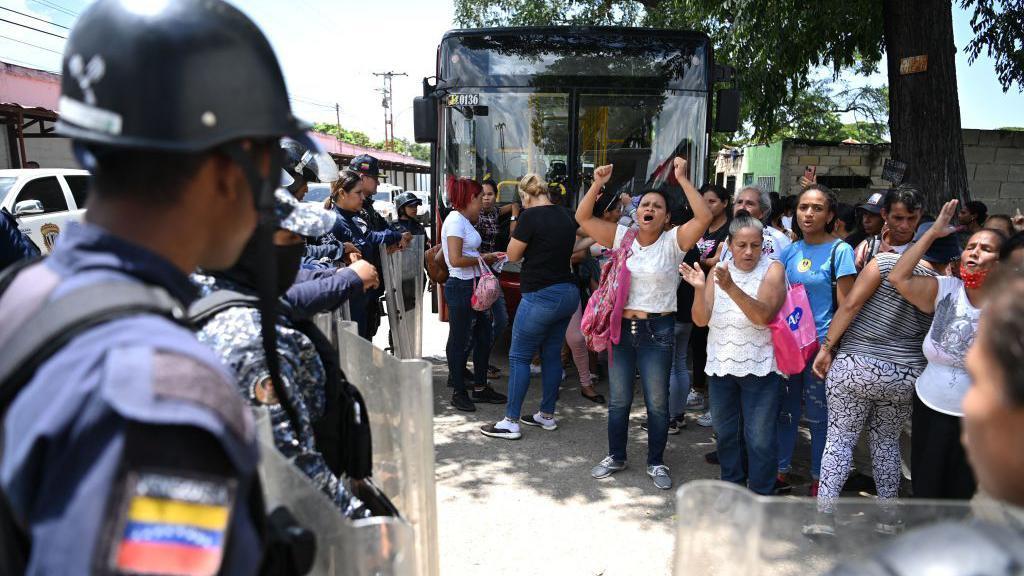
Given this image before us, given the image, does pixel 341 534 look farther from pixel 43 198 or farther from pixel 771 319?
pixel 43 198

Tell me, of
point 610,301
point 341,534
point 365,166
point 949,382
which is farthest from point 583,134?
point 341,534

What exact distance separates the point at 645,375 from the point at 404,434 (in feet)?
7.70

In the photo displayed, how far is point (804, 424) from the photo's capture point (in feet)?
18.2

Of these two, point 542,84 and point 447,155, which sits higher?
point 542,84

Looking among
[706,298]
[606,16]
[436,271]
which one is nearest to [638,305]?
[706,298]

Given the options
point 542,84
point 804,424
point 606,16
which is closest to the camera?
point 804,424

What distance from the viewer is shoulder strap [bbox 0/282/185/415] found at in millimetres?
773

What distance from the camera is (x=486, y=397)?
5.77 m

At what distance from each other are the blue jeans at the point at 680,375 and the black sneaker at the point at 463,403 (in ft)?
5.20

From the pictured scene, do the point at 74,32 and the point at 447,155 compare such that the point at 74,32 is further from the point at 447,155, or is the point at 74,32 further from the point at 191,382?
the point at 447,155

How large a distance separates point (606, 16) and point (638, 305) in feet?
46.2

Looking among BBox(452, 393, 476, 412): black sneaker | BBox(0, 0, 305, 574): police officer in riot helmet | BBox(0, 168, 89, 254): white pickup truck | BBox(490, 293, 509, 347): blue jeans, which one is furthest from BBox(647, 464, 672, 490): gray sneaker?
BBox(0, 168, 89, 254): white pickup truck

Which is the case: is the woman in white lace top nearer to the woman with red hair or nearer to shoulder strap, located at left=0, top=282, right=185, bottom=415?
the woman with red hair

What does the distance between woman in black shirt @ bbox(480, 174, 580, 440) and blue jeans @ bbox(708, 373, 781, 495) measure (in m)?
1.29
